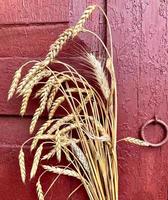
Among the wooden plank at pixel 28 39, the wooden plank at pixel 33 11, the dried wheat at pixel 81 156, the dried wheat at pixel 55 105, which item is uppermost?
the wooden plank at pixel 33 11

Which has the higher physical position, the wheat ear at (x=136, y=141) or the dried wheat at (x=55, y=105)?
the dried wheat at (x=55, y=105)

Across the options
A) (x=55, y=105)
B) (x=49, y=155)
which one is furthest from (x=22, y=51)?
(x=49, y=155)

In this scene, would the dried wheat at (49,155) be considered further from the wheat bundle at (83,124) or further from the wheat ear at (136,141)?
the wheat ear at (136,141)

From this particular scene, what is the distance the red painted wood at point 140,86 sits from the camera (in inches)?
42.1

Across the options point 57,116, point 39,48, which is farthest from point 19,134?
point 39,48

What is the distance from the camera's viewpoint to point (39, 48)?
3.71ft

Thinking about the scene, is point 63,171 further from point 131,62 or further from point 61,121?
point 131,62

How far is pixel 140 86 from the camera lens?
3.54 ft

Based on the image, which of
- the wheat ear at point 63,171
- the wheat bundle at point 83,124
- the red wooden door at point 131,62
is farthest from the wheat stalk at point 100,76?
the wheat ear at point 63,171

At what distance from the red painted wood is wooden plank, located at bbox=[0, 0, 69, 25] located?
0.45 ft

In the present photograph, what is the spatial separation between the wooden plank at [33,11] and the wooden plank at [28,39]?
2cm

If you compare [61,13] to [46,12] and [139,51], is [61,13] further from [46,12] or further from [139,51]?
[139,51]

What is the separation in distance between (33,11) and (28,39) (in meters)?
0.08

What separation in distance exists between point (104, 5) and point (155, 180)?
495 mm
